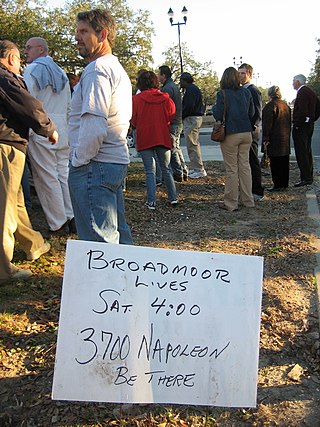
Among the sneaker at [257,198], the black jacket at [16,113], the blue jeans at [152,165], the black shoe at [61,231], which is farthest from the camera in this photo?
the sneaker at [257,198]

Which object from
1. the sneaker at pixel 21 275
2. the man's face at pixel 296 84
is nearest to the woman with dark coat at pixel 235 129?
the man's face at pixel 296 84

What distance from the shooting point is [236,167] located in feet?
19.2

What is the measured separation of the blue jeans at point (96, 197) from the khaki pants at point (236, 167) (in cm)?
325

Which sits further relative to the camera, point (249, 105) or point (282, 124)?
point (282, 124)

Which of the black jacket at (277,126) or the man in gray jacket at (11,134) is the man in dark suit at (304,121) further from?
the man in gray jacket at (11,134)

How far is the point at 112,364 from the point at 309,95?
6356 millimetres

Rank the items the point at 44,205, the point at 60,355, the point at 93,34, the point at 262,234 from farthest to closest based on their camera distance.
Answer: the point at 262,234, the point at 44,205, the point at 93,34, the point at 60,355

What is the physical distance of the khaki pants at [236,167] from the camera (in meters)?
5.72

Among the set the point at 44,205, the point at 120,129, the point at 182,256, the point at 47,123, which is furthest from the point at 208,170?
the point at 182,256

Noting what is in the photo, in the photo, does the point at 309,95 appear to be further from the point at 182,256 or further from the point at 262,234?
the point at 182,256

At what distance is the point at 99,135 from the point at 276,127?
4867mm

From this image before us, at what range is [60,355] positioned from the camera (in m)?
1.83

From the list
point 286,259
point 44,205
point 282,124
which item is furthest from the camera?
point 282,124

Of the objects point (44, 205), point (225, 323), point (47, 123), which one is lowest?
point (44, 205)
